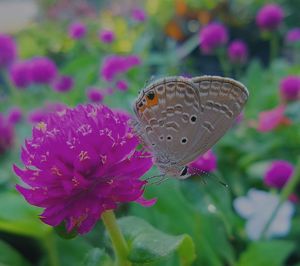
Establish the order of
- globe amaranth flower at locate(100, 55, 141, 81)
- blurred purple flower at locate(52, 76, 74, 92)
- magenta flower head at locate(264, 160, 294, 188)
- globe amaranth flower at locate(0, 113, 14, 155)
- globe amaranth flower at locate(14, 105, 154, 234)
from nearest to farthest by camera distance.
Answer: globe amaranth flower at locate(14, 105, 154, 234) → magenta flower head at locate(264, 160, 294, 188) → globe amaranth flower at locate(0, 113, 14, 155) → globe amaranth flower at locate(100, 55, 141, 81) → blurred purple flower at locate(52, 76, 74, 92)

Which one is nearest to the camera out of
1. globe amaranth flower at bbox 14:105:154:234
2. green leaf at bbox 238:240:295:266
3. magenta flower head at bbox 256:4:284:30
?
globe amaranth flower at bbox 14:105:154:234

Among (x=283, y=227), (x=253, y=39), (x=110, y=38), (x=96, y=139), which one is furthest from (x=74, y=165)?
(x=253, y=39)

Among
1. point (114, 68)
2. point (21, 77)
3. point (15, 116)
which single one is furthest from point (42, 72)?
point (114, 68)

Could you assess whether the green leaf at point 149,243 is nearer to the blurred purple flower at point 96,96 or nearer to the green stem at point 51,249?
the green stem at point 51,249

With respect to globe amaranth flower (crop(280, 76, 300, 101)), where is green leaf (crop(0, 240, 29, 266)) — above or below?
below

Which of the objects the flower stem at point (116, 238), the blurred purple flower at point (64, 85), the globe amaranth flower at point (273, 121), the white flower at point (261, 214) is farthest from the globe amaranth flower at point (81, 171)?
the blurred purple flower at point (64, 85)

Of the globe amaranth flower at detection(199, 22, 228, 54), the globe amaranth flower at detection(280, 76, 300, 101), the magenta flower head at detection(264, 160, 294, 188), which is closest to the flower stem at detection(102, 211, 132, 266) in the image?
the magenta flower head at detection(264, 160, 294, 188)

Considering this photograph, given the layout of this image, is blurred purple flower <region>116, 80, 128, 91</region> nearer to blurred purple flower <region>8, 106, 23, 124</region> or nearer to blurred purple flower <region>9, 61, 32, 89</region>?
blurred purple flower <region>8, 106, 23, 124</region>
